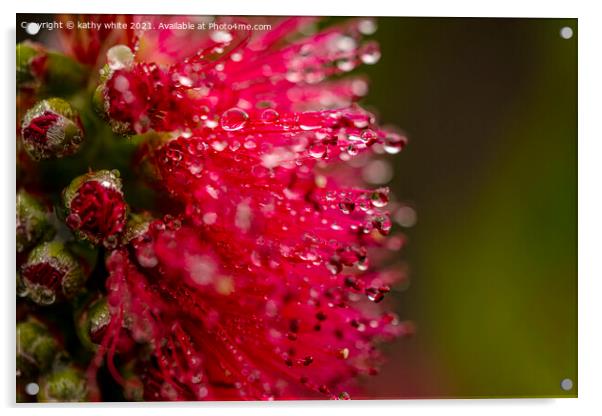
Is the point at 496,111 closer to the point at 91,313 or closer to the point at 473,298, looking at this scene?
the point at 473,298

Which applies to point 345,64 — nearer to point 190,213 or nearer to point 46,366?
point 190,213

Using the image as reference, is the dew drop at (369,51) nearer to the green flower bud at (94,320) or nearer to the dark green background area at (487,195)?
the dark green background area at (487,195)

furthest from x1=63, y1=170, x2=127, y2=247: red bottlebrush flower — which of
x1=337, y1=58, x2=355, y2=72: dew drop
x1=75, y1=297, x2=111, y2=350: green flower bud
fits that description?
x1=337, y1=58, x2=355, y2=72: dew drop

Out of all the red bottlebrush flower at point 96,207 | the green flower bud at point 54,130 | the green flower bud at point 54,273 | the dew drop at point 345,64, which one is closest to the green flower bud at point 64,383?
the green flower bud at point 54,273

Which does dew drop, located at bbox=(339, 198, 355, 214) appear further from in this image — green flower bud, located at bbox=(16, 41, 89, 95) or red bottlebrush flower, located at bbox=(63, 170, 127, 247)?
green flower bud, located at bbox=(16, 41, 89, 95)

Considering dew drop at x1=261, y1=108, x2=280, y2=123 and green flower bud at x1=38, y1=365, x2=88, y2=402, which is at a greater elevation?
dew drop at x1=261, y1=108, x2=280, y2=123

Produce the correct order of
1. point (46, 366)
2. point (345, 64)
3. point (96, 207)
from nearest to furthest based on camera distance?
point (96, 207) → point (46, 366) → point (345, 64)
